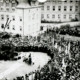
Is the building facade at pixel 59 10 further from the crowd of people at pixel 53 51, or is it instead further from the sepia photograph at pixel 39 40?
the crowd of people at pixel 53 51

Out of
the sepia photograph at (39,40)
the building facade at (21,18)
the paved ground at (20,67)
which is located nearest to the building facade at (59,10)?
the sepia photograph at (39,40)

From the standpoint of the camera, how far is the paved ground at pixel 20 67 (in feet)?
128

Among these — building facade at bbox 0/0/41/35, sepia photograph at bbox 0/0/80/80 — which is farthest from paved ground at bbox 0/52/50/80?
building facade at bbox 0/0/41/35

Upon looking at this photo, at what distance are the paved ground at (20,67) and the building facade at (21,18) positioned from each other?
434 inches

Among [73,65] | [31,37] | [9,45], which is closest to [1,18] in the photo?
[31,37]

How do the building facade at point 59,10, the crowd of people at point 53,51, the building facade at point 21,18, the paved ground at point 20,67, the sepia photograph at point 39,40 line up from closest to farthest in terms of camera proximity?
1. the crowd of people at point 53,51
2. the sepia photograph at point 39,40
3. the paved ground at point 20,67
4. the building facade at point 21,18
5. the building facade at point 59,10

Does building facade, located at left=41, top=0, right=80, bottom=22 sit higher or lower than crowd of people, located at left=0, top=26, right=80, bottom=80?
higher

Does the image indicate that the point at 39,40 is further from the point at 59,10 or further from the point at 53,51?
the point at 59,10

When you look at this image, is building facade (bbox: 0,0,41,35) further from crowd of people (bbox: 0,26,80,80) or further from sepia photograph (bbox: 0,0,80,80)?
crowd of people (bbox: 0,26,80,80)

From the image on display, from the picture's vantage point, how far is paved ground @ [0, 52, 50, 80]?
39.1 meters

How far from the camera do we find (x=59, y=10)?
69.3m

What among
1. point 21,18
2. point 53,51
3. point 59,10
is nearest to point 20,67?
point 53,51

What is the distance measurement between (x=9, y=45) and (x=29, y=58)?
6.87m

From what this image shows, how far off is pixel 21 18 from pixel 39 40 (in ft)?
23.1
